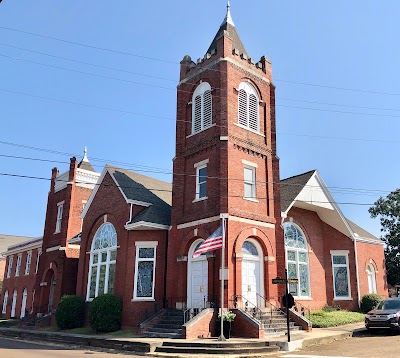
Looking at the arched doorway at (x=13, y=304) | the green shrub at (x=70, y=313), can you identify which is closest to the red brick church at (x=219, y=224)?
the green shrub at (x=70, y=313)

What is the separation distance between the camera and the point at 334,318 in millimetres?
22906

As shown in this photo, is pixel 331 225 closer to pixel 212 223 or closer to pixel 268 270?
pixel 268 270

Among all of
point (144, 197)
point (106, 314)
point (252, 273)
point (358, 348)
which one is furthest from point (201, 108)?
point (358, 348)

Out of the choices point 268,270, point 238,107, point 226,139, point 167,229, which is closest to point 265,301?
point 268,270

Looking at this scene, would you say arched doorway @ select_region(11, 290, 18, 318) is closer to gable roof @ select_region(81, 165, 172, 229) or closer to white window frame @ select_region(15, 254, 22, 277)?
white window frame @ select_region(15, 254, 22, 277)

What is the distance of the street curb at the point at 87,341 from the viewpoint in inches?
644

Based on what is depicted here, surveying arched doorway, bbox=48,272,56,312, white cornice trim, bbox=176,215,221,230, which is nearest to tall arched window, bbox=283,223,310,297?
white cornice trim, bbox=176,215,221,230

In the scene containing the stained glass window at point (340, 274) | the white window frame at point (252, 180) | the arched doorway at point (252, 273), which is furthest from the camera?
the stained glass window at point (340, 274)

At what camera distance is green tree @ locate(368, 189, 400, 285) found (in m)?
37.3

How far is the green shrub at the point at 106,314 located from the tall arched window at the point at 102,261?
1942mm

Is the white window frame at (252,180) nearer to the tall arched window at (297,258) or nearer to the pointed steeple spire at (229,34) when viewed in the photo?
the tall arched window at (297,258)

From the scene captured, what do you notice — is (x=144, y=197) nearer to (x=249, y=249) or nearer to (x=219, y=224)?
(x=219, y=224)

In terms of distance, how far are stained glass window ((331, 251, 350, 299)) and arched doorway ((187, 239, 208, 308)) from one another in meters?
10.4

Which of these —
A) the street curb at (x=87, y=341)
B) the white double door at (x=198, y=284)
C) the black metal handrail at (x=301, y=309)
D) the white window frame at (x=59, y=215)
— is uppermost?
the white window frame at (x=59, y=215)
